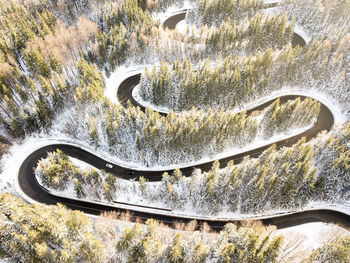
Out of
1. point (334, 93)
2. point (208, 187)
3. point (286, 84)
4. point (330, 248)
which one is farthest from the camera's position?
point (286, 84)

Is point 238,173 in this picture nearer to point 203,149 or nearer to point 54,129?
point 203,149

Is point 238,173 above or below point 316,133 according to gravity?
below

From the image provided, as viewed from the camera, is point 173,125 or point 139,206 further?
point 173,125

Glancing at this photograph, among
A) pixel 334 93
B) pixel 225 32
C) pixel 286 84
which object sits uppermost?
pixel 225 32

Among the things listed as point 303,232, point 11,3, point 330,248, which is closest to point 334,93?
point 303,232

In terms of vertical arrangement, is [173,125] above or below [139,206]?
above

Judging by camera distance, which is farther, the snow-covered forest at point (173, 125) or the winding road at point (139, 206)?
the winding road at point (139, 206)

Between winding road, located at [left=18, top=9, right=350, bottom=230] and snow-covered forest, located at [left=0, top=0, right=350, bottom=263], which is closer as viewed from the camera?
snow-covered forest, located at [left=0, top=0, right=350, bottom=263]

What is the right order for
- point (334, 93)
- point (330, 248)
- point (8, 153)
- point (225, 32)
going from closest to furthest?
point (330, 248)
point (8, 153)
point (334, 93)
point (225, 32)
